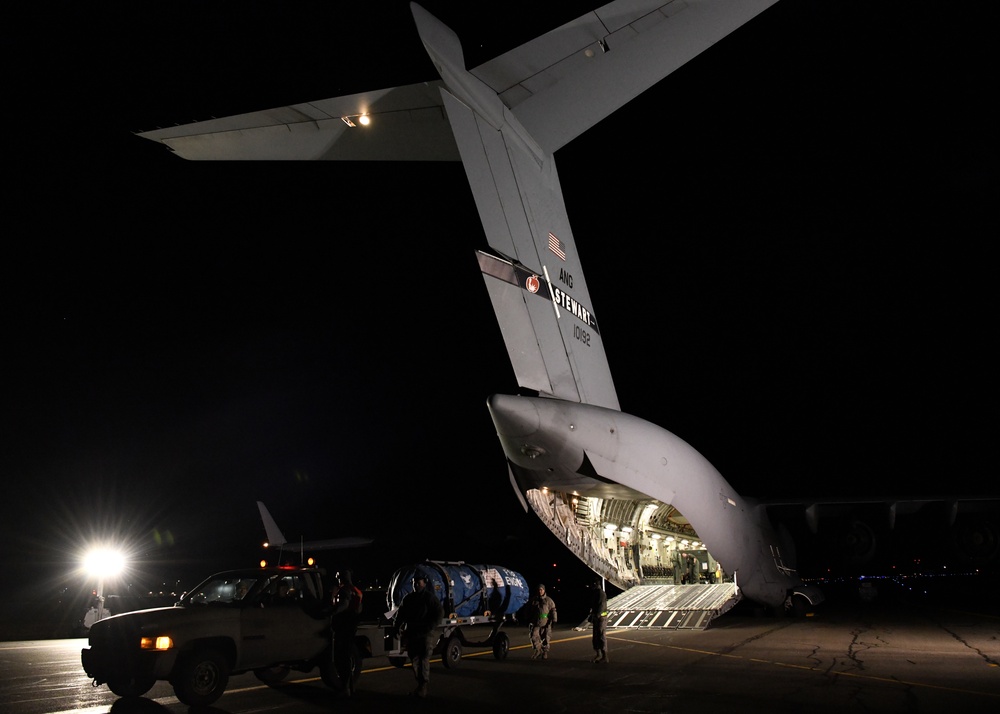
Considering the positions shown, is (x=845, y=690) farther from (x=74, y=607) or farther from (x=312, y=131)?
(x=74, y=607)

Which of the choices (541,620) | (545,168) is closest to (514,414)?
(541,620)

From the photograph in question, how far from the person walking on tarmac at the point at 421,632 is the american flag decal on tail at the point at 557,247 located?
5.95m

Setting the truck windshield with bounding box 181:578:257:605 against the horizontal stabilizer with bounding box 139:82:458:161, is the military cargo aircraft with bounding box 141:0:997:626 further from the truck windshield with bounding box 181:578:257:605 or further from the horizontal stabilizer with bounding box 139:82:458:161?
the truck windshield with bounding box 181:578:257:605

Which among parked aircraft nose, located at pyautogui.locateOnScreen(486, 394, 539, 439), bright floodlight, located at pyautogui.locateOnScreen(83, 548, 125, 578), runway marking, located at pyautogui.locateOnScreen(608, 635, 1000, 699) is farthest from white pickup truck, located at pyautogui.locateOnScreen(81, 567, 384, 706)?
bright floodlight, located at pyautogui.locateOnScreen(83, 548, 125, 578)

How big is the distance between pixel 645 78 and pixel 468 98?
260 cm

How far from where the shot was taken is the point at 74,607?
2348 centimetres

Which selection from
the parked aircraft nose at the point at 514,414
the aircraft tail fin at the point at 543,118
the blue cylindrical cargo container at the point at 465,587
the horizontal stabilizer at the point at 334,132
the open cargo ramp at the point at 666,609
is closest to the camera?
the horizontal stabilizer at the point at 334,132

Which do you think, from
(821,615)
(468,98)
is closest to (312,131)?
(468,98)

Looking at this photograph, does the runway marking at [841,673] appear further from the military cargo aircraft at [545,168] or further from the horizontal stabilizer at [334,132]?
the horizontal stabilizer at [334,132]

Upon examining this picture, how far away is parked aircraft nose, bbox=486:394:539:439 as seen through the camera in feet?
33.0

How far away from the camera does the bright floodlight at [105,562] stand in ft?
66.1

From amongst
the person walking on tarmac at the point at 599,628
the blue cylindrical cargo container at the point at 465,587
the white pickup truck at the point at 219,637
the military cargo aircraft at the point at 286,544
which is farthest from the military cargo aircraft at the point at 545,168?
the military cargo aircraft at the point at 286,544

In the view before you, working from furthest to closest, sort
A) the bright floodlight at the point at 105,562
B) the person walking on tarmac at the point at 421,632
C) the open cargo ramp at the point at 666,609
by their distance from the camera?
1. the bright floodlight at the point at 105,562
2. the open cargo ramp at the point at 666,609
3. the person walking on tarmac at the point at 421,632

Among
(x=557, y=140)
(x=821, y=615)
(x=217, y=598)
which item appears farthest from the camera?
(x=821, y=615)
